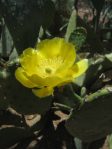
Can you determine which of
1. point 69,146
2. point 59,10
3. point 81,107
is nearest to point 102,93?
point 81,107

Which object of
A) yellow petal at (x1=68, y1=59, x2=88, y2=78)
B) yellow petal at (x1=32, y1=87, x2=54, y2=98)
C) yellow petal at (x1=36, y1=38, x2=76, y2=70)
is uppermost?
yellow petal at (x1=36, y1=38, x2=76, y2=70)

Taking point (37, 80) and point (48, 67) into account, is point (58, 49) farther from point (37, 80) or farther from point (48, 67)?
point (37, 80)

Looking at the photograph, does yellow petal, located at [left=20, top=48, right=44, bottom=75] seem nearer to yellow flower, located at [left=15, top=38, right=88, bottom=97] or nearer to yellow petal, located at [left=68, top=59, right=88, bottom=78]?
yellow flower, located at [left=15, top=38, right=88, bottom=97]

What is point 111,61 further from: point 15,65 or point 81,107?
point 15,65

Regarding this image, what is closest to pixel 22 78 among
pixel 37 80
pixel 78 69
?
pixel 37 80

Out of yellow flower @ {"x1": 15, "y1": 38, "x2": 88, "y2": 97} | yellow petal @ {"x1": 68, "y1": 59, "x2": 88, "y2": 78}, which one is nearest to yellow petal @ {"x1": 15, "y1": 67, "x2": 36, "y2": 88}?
yellow flower @ {"x1": 15, "y1": 38, "x2": 88, "y2": 97}

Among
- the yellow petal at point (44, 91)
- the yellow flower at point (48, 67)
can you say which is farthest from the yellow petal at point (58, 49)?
the yellow petal at point (44, 91)

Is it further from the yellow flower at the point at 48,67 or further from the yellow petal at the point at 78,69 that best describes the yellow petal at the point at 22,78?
the yellow petal at the point at 78,69
